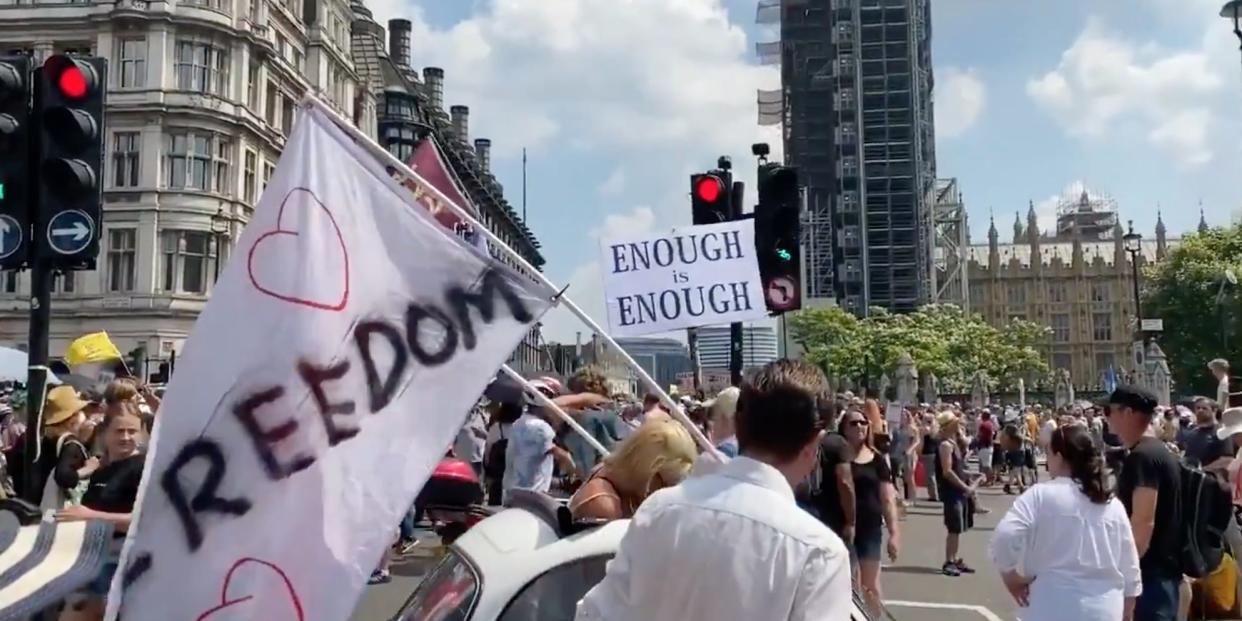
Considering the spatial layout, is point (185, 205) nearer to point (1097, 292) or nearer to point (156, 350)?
point (156, 350)

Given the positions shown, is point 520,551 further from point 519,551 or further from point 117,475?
point 117,475

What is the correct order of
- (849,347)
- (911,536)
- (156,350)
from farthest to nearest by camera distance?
1. (849,347)
2. (156,350)
3. (911,536)

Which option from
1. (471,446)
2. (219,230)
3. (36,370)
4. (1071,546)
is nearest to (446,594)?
(1071,546)

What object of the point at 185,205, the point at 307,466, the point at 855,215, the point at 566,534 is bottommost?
the point at 566,534

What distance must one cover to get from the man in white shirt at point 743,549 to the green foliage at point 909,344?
6952 centimetres

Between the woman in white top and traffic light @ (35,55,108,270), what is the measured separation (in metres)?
5.31

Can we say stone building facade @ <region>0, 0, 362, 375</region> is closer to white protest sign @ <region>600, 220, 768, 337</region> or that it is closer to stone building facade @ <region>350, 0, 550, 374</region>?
stone building facade @ <region>350, 0, 550, 374</region>

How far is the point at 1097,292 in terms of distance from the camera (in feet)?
442

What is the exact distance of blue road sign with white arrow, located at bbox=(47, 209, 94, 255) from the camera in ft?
22.1

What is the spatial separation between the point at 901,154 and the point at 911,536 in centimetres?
7493

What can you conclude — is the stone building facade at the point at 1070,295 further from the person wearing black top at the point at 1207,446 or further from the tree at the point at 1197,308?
the person wearing black top at the point at 1207,446

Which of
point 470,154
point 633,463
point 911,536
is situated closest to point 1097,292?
point 470,154

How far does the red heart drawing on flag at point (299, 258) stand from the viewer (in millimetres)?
2934

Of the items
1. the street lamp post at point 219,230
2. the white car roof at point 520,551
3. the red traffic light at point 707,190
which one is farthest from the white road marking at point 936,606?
the street lamp post at point 219,230
